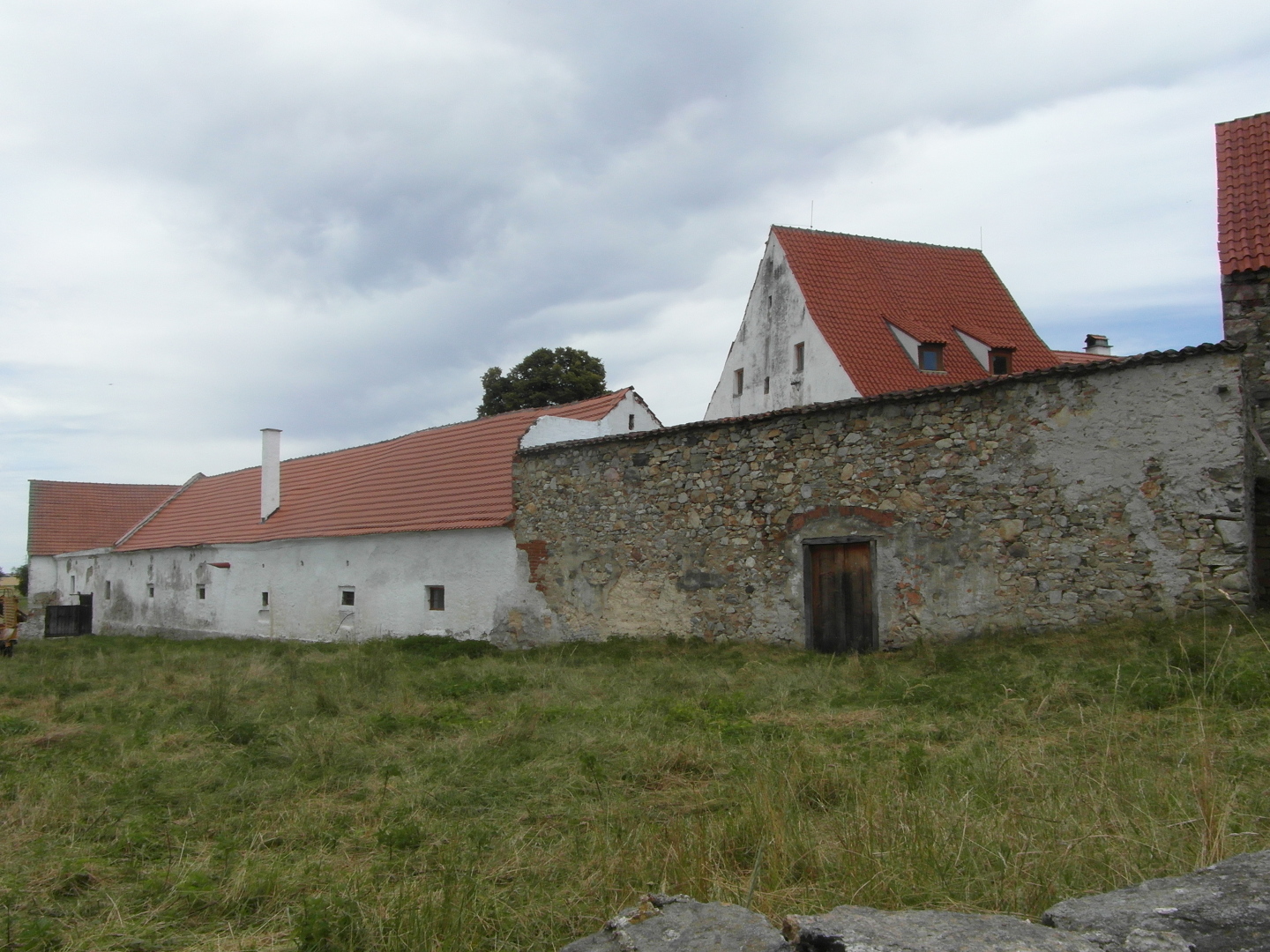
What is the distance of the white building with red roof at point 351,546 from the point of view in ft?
53.9

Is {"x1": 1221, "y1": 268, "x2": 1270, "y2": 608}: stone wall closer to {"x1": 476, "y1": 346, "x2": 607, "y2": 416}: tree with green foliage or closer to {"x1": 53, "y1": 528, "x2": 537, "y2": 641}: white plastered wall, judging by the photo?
{"x1": 53, "y1": 528, "x2": 537, "y2": 641}: white plastered wall


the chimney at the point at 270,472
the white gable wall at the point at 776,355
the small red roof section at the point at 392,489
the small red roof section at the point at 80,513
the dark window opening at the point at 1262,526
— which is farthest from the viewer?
the small red roof section at the point at 80,513

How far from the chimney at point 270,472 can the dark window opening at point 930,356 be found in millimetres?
16757

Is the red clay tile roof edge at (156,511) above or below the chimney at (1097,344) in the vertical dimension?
below

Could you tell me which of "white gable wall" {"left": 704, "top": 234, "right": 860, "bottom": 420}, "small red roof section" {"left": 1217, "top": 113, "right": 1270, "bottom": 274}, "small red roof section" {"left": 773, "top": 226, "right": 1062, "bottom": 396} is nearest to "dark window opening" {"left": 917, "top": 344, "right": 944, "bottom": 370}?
"small red roof section" {"left": 773, "top": 226, "right": 1062, "bottom": 396}

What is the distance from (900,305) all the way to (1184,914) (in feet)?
Result: 67.7

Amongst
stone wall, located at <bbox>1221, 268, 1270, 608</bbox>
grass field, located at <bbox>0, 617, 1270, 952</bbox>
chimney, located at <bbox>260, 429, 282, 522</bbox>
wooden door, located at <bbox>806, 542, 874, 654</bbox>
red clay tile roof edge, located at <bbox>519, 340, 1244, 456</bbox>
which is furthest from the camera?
chimney, located at <bbox>260, 429, 282, 522</bbox>

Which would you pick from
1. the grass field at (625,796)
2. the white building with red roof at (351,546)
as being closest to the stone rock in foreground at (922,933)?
the grass field at (625,796)

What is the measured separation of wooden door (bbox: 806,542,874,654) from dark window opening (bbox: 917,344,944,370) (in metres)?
10.1

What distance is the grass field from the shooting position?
11.3 ft

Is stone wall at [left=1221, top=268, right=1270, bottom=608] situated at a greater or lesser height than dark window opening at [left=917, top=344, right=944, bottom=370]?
lesser

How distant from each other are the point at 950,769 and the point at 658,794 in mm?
1663

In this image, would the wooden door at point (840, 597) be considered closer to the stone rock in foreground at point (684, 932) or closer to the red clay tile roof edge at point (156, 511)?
the stone rock in foreground at point (684, 932)

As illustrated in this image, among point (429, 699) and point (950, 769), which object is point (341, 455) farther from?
point (950, 769)
